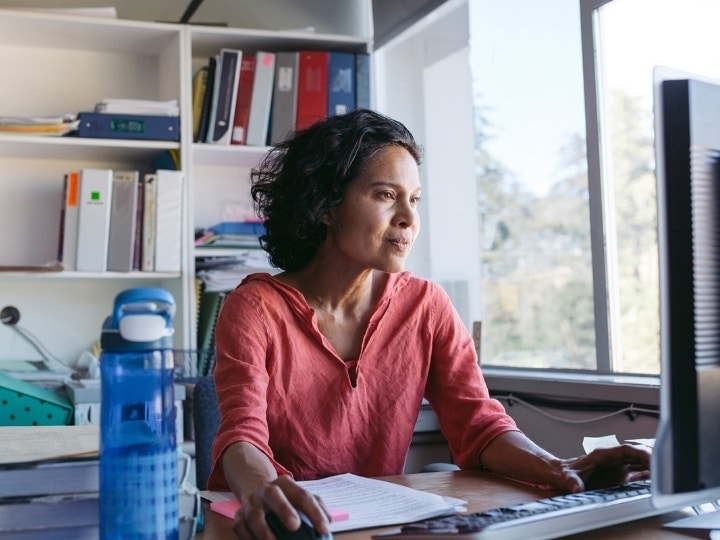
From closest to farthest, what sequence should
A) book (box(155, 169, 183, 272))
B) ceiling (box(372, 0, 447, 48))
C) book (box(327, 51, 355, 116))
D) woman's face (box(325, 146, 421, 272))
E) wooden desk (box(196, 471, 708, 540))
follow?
wooden desk (box(196, 471, 708, 540)), woman's face (box(325, 146, 421, 272)), book (box(155, 169, 183, 272)), ceiling (box(372, 0, 447, 48)), book (box(327, 51, 355, 116))

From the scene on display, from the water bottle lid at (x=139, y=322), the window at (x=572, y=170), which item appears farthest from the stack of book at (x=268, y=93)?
the water bottle lid at (x=139, y=322)

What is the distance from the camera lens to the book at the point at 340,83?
9.41ft

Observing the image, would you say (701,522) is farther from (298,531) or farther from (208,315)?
(208,315)

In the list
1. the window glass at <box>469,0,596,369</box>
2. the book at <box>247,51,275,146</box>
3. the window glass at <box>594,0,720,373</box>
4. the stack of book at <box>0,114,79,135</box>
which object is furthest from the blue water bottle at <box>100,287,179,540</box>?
the book at <box>247,51,275,146</box>

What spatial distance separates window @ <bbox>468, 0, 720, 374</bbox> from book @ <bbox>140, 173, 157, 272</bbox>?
1.04m

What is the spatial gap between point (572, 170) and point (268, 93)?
3.42 ft

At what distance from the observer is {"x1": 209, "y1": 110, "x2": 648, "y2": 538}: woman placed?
148 cm

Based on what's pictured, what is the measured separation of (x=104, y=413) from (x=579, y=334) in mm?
1743

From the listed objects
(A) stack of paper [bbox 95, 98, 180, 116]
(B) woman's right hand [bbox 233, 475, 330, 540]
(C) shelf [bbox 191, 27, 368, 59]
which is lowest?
(B) woman's right hand [bbox 233, 475, 330, 540]

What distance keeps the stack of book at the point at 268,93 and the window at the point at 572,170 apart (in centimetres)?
45

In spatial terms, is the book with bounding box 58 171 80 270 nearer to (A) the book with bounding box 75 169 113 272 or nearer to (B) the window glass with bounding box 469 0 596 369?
(A) the book with bounding box 75 169 113 272

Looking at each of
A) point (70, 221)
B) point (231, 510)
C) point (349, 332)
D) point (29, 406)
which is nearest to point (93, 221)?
point (70, 221)

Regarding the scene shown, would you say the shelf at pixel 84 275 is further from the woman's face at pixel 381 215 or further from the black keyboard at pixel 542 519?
the black keyboard at pixel 542 519

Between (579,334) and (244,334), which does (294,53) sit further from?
(244,334)
